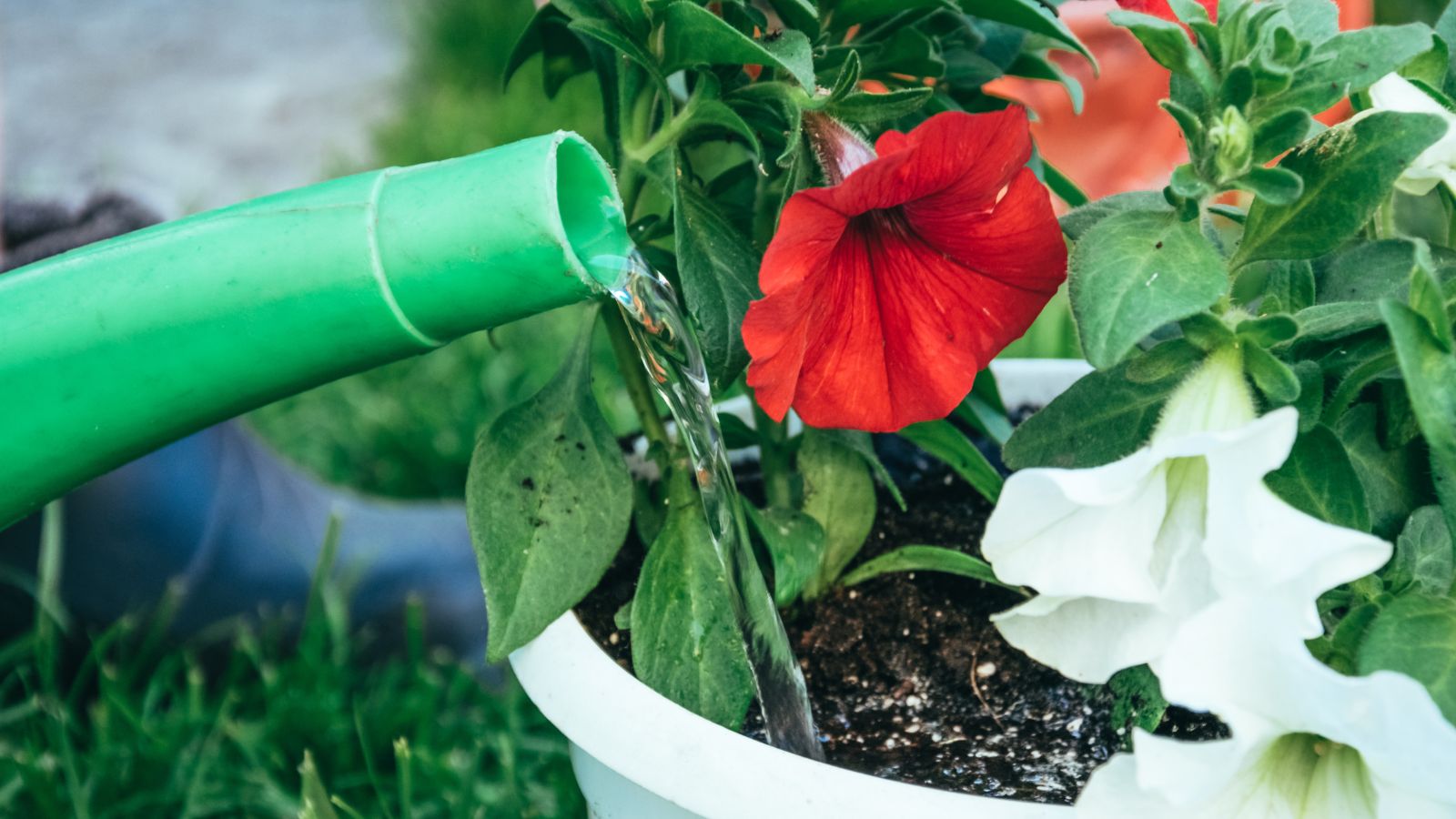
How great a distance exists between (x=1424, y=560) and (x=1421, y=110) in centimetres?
19

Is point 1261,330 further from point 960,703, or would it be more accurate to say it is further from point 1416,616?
point 960,703

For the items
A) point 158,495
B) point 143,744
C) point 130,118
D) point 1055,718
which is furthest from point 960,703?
point 130,118

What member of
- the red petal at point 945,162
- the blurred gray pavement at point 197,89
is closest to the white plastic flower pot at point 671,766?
the red petal at point 945,162

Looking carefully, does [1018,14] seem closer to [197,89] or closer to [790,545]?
[790,545]

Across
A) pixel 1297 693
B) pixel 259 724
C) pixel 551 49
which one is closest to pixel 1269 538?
pixel 1297 693

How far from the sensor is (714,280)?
26.3 inches

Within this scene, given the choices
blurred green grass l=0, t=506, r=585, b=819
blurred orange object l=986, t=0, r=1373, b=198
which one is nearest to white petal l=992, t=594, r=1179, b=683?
blurred green grass l=0, t=506, r=585, b=819

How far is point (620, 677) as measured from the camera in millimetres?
632

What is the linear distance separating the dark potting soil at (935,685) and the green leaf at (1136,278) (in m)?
0.25

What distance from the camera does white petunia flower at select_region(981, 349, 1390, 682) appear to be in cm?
45

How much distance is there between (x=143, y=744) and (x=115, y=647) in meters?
0.22

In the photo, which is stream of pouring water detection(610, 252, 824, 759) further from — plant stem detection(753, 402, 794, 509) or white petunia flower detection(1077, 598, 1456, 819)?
white petunia flower detection(1077, 598, 1456, 819)

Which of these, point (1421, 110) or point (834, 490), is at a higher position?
point (1421, 110)

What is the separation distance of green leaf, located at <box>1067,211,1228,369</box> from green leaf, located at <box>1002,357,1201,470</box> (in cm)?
7
